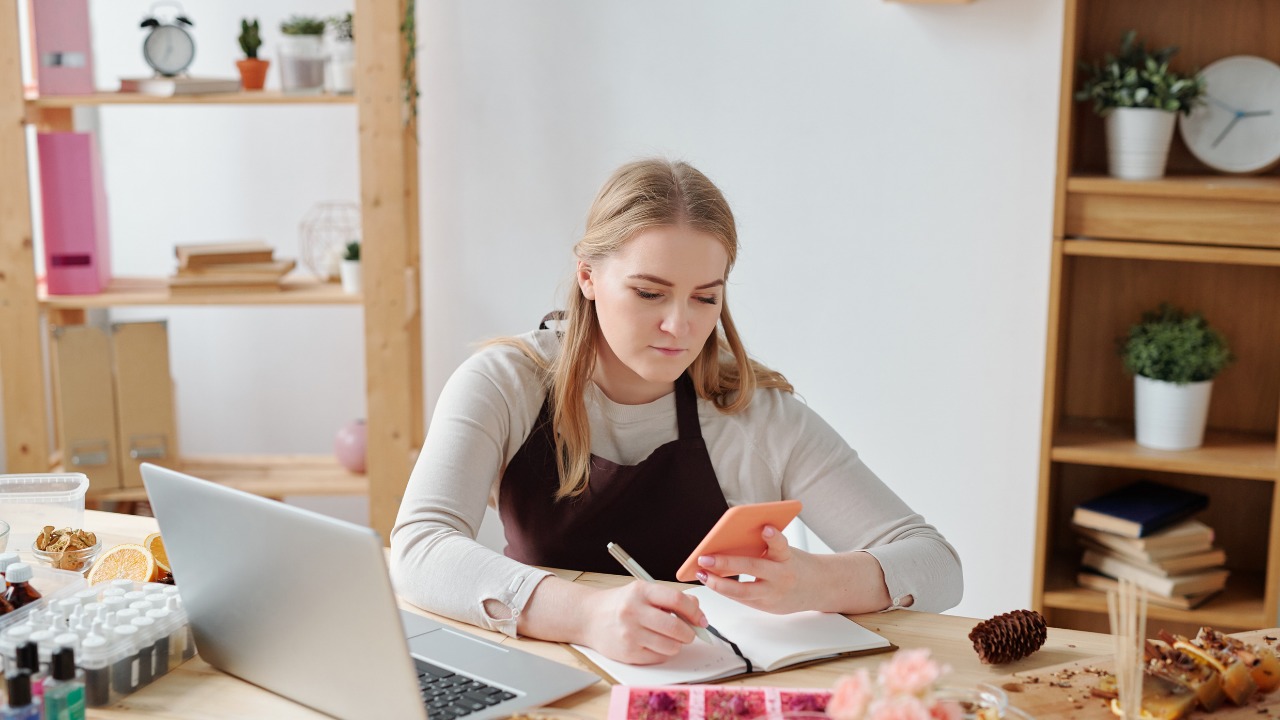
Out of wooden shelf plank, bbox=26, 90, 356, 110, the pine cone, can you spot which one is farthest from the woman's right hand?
wooden shelf plank, bbox=26, 90, 356, 110

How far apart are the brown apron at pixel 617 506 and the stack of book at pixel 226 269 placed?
135 cm

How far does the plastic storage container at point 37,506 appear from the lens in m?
1.58

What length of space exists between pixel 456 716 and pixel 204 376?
2423 millimetres

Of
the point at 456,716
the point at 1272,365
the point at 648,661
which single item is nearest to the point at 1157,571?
the point at 1272,365

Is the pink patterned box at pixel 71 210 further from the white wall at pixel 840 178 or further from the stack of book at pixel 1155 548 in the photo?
the stack of book at pixel 1155 548

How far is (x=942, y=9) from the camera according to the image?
2764 millimetres

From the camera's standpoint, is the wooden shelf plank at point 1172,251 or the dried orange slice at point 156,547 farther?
the wooden shelf plank at point 1172,251

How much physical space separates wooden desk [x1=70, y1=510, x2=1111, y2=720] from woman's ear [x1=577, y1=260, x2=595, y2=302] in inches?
20.3

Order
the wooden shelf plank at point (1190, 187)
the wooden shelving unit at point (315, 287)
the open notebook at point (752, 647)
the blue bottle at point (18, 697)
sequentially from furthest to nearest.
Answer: the wooden shelving unit at point (315, 287) < the wooden shelf plank at point (1190, 187) < the open notebook at point (752, 647) < the blue bottle at point (18, 697)

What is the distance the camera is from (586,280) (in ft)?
5.73

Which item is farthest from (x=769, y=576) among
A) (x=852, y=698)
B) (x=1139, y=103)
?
(x=1139, y=103)

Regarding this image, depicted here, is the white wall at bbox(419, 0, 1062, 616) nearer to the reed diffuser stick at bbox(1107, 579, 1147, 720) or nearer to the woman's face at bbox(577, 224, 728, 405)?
the woman's face at bbox(577, 224, 728, 405)

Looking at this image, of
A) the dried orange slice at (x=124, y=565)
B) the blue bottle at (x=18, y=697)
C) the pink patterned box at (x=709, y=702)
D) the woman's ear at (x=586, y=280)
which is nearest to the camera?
the blue bottle at (x=18, y=697)

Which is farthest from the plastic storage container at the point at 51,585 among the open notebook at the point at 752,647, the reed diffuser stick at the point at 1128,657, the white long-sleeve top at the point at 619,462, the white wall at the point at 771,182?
the white wall at the point at 771,182
